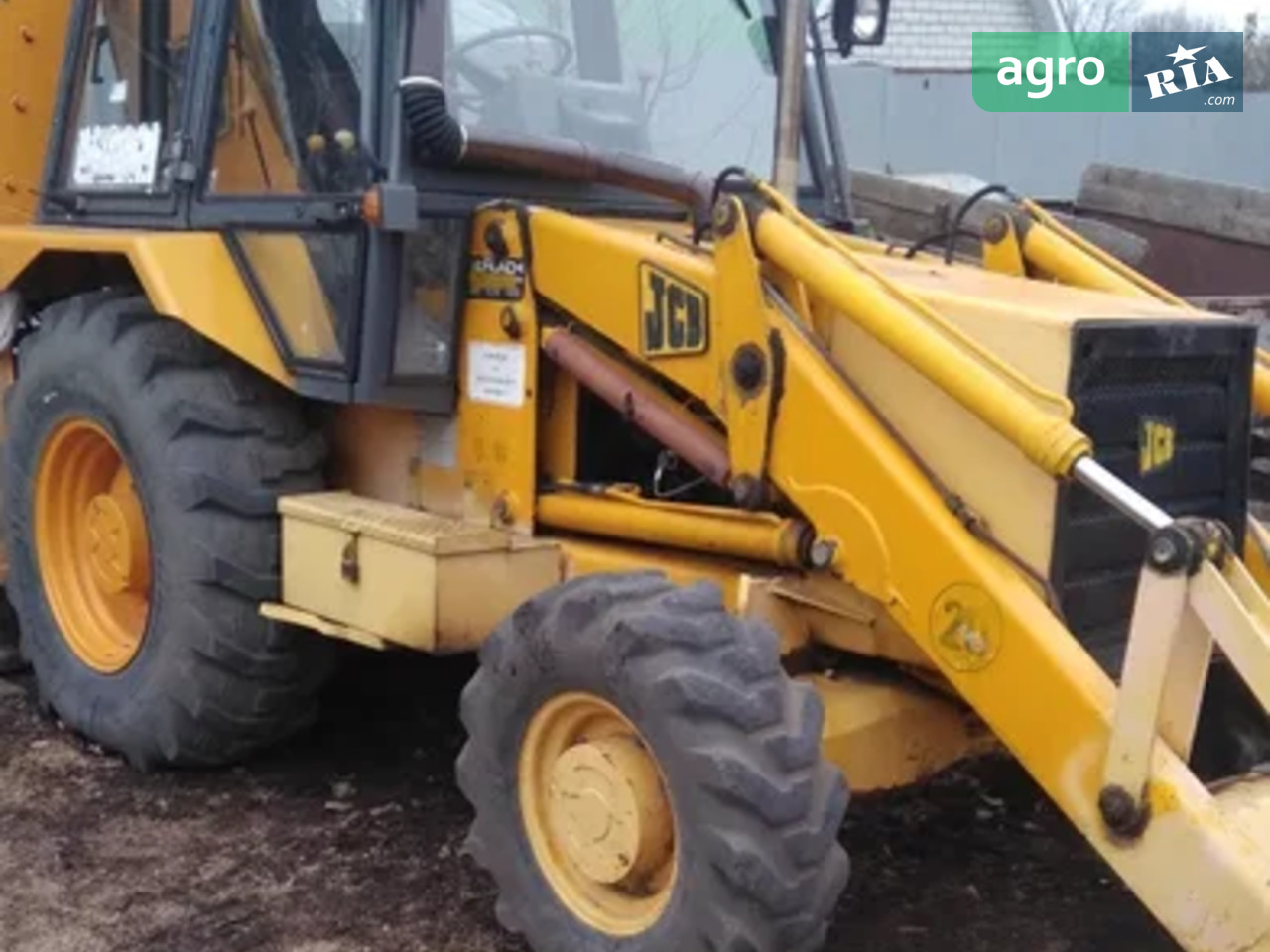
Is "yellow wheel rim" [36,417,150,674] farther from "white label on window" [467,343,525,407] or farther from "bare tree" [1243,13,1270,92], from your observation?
"bare tree" [1243,13,1270,92]

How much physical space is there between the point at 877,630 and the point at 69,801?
2.24 metres

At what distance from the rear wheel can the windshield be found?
1388mm

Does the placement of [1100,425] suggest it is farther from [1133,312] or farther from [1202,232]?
[1202,232]

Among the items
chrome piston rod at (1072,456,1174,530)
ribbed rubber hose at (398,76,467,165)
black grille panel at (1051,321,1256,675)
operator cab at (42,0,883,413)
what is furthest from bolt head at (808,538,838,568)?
ribbed rubber hose at (398,76,467,165)

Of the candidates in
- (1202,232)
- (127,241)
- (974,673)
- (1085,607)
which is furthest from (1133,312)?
(1202,232)

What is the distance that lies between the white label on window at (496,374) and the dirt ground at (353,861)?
1.07m

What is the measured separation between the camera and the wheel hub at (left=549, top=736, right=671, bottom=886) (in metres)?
3.49

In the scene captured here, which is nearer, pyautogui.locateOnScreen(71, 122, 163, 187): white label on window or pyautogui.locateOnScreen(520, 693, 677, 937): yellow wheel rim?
pyautogui.locateOnScreen(520, 693, 677, 937): yellow wheel rim

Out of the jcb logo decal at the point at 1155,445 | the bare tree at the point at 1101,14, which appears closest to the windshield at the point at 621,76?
the jcb logo decal at the point at 1155,445

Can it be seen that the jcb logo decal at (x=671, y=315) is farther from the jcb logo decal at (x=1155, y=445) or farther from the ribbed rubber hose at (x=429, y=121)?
the jcb logo decal at (x=1155, y=445)

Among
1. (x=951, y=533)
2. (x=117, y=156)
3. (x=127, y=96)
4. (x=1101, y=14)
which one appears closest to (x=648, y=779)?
(x=951, y=533)

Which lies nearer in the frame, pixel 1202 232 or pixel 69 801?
pixel 69 801

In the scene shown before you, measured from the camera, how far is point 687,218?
4551 millimetres

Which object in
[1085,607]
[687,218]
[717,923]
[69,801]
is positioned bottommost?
[69,801]
